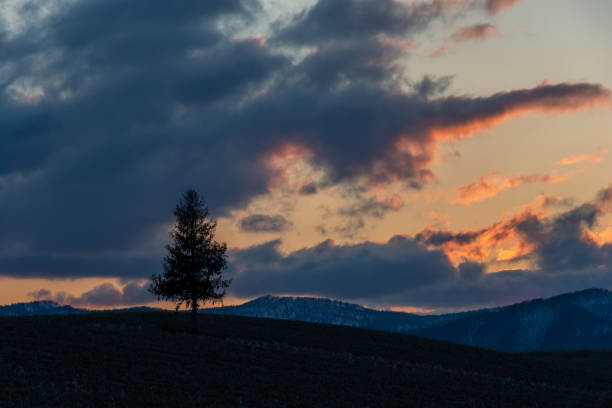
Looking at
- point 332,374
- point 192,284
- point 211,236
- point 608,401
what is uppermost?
point 211,236

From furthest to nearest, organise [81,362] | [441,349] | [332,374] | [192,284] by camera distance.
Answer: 1. [441,349]
2. [192,284]
3. [332,374]
4. [81,362]

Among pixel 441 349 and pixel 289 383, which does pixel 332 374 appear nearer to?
pixel 289 383

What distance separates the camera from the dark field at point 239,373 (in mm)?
34719

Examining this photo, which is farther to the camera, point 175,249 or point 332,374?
point 175,249

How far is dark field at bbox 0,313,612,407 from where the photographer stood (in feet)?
114

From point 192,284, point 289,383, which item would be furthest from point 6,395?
point 192,284

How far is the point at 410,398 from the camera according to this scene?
41.5 m

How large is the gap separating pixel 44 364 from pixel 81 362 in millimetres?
2283

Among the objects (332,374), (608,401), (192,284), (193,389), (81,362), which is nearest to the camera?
(193,389)

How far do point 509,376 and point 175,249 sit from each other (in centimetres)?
3293

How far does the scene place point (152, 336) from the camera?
53.8 meters

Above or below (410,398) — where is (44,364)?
above

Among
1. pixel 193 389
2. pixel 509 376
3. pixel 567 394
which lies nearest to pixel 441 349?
pixel 509 376

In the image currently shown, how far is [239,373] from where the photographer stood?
42688 mm
